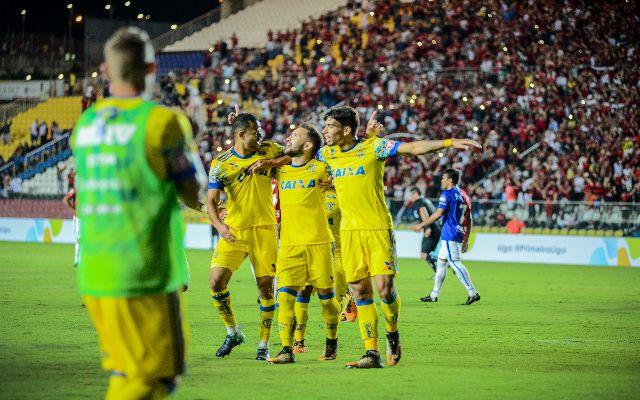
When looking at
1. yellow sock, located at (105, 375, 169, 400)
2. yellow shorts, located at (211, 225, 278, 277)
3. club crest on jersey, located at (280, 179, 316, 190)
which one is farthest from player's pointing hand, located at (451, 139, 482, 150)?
yellow sock, located at (105, 375, 169, 400)

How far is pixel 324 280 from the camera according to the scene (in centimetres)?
1077

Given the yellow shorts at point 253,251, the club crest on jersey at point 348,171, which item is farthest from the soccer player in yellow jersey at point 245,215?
the club crest on jersey at point 348,171

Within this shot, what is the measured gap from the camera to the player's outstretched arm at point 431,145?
9188 millimetres

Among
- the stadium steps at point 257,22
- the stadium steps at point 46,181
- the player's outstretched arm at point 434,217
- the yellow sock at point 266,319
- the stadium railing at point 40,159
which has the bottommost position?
the stadium steps at point 46,181

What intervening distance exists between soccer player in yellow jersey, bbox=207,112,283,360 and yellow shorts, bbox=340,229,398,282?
106cm

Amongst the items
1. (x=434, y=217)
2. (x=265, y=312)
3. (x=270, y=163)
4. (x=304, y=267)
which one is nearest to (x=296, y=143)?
(x=270, y=163)

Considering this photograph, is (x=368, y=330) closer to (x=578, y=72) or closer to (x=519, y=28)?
(x=578, y=72)

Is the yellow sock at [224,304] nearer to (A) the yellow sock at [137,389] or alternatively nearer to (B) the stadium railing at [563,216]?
(A) the yellow sock at [137,389]

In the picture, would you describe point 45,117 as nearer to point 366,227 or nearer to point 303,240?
point 303,240

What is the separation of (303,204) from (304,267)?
673 mm

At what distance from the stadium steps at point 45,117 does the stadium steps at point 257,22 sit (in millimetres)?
5687

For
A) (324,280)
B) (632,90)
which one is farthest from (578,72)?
(324,280)

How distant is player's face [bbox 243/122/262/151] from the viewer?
36.7 feet

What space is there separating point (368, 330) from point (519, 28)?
2846 centimetres
